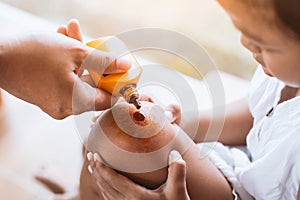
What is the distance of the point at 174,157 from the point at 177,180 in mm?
47

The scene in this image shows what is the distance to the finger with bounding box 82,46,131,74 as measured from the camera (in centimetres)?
72

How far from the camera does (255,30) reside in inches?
22.8

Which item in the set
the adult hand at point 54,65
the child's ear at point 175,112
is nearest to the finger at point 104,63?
the adult hand at point 54,65

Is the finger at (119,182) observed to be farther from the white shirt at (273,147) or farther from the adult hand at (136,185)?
the white shirt at (273,147)

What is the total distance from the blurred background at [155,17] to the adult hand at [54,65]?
2.84 ft

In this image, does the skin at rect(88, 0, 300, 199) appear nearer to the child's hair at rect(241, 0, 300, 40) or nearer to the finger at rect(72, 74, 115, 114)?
the child's hair at rect(241, 0, 300, 40)

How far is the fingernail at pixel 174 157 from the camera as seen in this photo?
0.76 metres

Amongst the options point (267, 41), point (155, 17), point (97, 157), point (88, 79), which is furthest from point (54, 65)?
point (155, 17)

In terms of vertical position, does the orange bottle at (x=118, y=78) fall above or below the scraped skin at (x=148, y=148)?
above

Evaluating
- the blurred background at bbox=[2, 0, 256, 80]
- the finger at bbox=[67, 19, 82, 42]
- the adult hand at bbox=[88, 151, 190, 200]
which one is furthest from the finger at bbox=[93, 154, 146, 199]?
the blurred background at bbox=[2, 0, 256, 80]

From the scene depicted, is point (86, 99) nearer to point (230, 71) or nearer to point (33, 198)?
point (33, 198)

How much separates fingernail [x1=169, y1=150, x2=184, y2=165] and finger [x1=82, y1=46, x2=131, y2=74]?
0.54 ft

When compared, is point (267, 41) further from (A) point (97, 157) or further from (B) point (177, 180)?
(A) point (97, 157)

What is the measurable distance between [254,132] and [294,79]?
26cm
